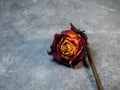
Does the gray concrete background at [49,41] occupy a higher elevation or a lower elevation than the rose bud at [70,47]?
lower

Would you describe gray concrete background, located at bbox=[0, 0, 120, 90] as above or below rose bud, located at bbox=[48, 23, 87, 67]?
below

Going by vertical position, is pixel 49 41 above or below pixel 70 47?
below

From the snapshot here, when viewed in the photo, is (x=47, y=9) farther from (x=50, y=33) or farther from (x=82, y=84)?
(x=82, y=84)

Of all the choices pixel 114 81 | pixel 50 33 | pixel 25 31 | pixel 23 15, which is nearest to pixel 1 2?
pixel 23 15

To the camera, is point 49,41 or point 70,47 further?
point 49,41
